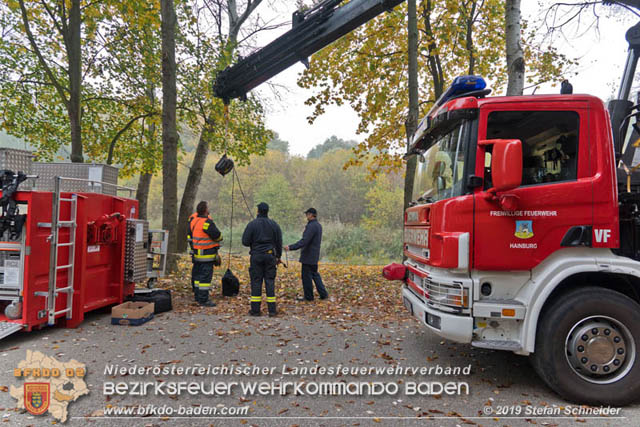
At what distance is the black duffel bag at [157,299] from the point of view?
650 centimetres

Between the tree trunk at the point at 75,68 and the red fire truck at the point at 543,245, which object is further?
the tree trunk at the point at 75,68

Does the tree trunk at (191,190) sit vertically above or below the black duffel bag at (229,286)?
above

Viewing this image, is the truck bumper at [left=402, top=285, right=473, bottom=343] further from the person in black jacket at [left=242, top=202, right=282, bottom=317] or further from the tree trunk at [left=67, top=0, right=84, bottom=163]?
the tree trunk at [left=67, top=0, right=84, bottom=163]

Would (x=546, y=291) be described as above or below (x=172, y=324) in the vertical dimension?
above

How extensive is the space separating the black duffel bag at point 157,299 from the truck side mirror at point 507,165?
564cm

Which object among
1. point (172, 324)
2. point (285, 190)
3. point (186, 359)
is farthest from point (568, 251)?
point (285, 190)

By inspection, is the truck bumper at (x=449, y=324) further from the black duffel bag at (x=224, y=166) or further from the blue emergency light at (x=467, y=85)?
the black duffel bag at (x=224, y=166)

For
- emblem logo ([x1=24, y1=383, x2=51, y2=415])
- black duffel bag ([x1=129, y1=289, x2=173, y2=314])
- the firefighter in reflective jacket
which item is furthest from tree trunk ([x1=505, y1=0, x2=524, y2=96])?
emblem logo ([x1=24, y1=383, x2=51, y2=415])

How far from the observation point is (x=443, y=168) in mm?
4211

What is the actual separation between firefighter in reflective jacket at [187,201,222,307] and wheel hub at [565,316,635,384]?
5477 millimetres

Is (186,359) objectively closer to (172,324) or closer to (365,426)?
(172,324)

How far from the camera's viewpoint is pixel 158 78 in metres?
12.2

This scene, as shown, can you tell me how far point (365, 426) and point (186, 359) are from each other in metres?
2.37

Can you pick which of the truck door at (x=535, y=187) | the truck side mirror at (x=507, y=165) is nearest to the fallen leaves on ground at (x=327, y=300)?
the truck door at (x=535, y=187)
